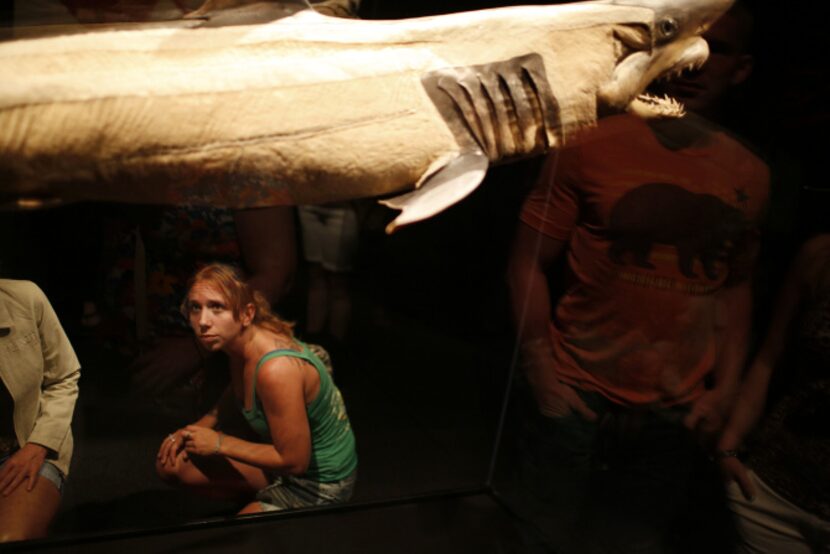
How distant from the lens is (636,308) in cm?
126

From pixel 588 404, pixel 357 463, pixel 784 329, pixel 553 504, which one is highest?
pixel 784 329

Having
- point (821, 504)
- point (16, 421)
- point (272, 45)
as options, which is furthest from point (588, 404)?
point (16, 421)

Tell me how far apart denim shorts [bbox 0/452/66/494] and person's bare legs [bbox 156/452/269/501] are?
0.48 feet

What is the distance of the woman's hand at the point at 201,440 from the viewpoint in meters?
1.10

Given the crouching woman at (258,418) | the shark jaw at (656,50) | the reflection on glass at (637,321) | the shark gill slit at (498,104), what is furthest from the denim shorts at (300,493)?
the shark jaw at (656,50)

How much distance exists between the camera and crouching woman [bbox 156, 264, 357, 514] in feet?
3.49

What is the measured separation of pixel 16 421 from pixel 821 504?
4.77 ft

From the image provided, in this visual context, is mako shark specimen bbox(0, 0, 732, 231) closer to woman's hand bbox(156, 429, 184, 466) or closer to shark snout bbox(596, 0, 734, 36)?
shark snout bbox(596, 0, 734, 36)

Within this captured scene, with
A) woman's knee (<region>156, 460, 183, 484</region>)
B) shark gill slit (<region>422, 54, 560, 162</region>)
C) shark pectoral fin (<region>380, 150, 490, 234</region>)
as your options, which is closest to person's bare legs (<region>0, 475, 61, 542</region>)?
woman's knee (<region>156, 460, 183, 484</region>)

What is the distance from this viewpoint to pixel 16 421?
983mm

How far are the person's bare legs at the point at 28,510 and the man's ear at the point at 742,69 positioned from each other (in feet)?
4.41

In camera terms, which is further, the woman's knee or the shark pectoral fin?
the woman's knee

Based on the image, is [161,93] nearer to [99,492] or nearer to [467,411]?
[99,492]

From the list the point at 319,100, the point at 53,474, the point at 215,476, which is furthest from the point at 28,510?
the point at 319,100
